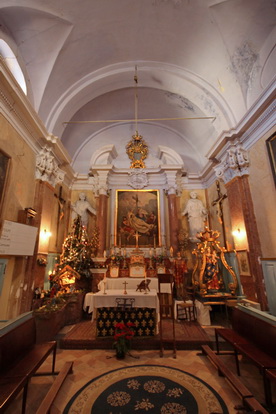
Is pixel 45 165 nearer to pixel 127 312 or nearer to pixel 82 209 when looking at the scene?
pixel 82 209

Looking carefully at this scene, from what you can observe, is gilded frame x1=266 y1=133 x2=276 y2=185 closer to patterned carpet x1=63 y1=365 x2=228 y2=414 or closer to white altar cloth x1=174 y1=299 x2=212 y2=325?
white altar cloth x1=174 y1=299 x2=212 y2=325

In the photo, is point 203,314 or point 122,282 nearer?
point 203,314

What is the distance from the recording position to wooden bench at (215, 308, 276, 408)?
2903mm

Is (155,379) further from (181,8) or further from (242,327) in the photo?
(181,8)

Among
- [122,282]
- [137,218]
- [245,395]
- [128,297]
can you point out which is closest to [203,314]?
[128,297]

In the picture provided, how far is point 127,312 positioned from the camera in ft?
17.3

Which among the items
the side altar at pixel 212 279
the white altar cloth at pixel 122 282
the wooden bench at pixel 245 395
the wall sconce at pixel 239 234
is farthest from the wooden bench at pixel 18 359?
the wall sconce at pixel 239 234

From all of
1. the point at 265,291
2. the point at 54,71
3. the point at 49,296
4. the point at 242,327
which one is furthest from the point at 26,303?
the point at 54,71

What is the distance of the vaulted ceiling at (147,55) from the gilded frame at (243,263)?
3744mm

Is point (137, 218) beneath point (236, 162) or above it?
beneath

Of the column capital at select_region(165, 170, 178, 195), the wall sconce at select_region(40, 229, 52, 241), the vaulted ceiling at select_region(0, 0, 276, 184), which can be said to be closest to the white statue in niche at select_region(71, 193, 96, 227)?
the wall sconce at select_region(40, 229, 52, 241)

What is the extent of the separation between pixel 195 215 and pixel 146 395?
7744 mm

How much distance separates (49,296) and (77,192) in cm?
539

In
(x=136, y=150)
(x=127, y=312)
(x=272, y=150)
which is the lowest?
(x=127, y=312)
